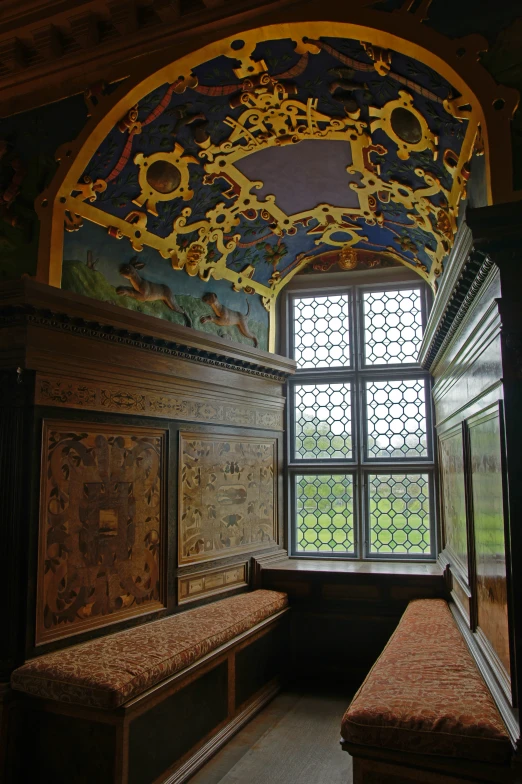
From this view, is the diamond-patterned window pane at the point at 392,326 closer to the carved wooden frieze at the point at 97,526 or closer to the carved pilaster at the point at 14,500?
the carved wooden frieze at the point at 97,526

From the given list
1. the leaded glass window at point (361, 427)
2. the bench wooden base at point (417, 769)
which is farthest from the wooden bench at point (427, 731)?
the leaded glass window at point (361, 427)

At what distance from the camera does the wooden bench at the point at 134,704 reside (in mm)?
3521

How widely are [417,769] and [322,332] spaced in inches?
193

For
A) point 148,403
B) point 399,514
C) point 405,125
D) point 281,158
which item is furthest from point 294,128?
point 399,514

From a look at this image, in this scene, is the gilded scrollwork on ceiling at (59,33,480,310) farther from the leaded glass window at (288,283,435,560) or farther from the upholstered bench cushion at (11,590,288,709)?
the upholstered bench cushion at (11,590,288,709)

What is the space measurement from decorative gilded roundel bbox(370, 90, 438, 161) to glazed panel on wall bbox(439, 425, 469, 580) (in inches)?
79.9

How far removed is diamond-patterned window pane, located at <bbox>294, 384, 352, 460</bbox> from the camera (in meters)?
6.95

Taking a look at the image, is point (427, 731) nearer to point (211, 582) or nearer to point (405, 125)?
point (211, 582)

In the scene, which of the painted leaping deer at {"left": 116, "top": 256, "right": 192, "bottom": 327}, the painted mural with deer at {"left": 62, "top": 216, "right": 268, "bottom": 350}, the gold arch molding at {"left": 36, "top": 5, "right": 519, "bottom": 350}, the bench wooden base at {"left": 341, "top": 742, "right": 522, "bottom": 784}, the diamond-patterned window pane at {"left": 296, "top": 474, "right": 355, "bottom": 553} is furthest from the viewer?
the diamond-patterned window pane at {"left": 296, "top": 474, "right": 355, "bottom": 553}

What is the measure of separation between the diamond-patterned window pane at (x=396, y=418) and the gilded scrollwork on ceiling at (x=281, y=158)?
1300 mm

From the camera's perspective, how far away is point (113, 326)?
15.1ft

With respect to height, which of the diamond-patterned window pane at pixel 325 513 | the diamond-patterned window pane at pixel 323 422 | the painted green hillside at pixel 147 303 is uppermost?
the painted green hillside at pixel 147 303

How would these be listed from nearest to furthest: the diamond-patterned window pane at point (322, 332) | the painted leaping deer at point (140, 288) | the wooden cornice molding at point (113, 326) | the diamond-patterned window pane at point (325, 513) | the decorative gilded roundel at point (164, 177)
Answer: the wooden cornice molding at point (113, 326), the decorative gilded roundel at point (164, 177), the painted leaping deer at point (140, 288), the diamond-patterned window pane at point (325, 513), the diamond-patterned window pane at point (322, 332)

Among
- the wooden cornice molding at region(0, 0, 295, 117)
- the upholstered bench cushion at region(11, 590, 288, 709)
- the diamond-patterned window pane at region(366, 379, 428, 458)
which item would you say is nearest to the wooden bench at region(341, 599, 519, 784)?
the upholstered bench cushion at region(11, 590, 288, 709)
